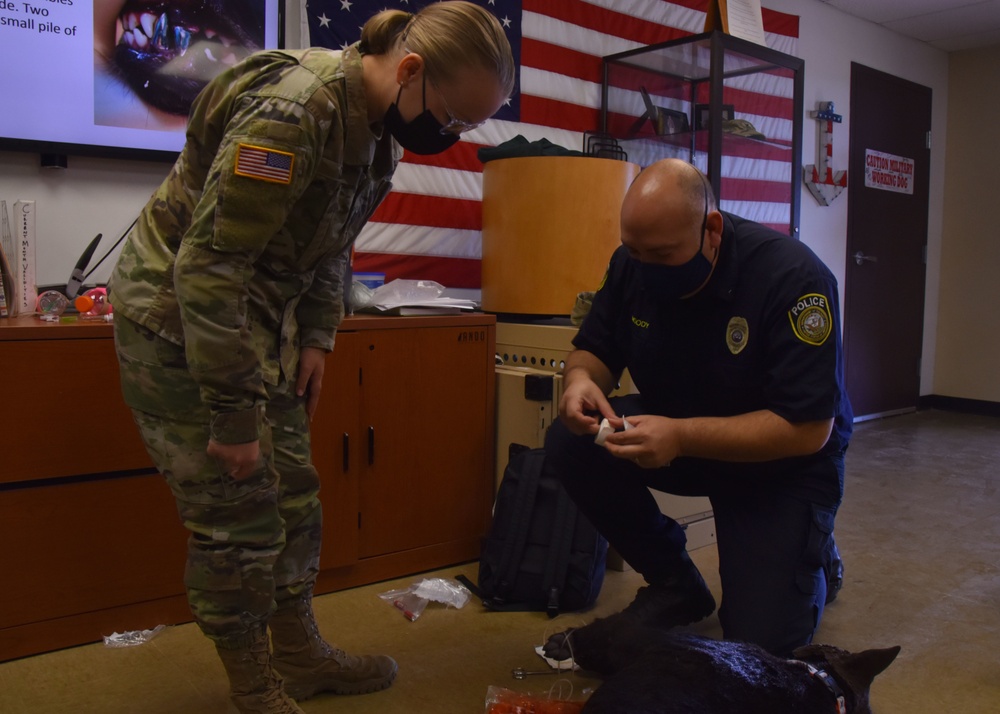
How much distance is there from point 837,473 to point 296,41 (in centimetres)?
Answer: 188

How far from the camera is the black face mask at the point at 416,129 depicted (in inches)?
45.9

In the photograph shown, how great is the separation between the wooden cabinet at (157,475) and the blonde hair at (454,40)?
934 millimetres

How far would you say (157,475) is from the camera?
173 centimetres

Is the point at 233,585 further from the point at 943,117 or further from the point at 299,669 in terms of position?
the point at 943,117

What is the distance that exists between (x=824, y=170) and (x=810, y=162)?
0.10 m

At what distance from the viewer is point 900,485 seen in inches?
124

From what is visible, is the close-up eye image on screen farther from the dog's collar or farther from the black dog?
the dog's collar

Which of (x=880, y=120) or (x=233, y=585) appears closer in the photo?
(x=233, y=585)

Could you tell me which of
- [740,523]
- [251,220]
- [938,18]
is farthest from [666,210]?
[938,18]

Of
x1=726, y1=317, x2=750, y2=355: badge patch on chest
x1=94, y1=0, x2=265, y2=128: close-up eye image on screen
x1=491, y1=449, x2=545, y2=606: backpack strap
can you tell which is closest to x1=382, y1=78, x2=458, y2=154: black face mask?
x1=726, y1=317, x2=750, y2=355: badge patch on chest

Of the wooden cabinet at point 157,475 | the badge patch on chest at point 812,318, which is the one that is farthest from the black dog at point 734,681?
the wooden cabinet at point 157,475

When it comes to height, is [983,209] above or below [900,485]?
above

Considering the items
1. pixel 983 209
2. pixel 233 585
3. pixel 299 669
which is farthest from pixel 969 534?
pixel 983 209

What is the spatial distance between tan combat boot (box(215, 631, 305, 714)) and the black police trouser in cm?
69
